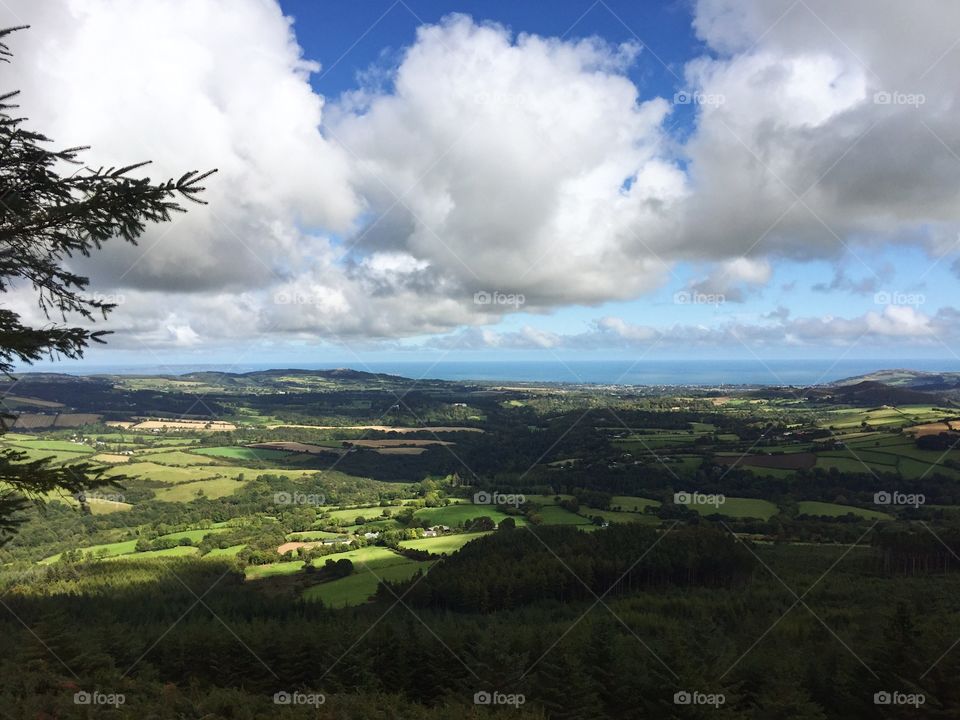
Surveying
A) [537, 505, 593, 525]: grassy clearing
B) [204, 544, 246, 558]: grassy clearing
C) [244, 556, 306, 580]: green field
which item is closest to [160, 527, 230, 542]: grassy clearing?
[204, 544, 246, 558]: grassy clearing

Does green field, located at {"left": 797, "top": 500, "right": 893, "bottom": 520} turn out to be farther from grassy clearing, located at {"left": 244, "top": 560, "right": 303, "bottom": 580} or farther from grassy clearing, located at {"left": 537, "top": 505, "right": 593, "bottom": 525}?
grassy clearing, located at {"left": 244, "top": 560, "right": 303, "bottom": 580}

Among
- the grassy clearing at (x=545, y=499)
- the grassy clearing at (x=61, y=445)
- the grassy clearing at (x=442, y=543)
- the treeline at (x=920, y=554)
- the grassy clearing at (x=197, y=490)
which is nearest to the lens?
the treeline at (x=920, y=554)

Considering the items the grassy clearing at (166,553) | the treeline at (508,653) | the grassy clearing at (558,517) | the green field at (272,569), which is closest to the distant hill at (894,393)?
the grassy clearing at (558,517)

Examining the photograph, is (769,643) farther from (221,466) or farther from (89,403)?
(89,403)

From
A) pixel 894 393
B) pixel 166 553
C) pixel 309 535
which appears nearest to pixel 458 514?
pixel 309 535

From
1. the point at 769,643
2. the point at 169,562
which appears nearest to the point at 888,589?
the point at 769,643

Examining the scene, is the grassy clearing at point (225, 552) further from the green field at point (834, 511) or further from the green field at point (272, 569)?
the green field at point (834, 511)
